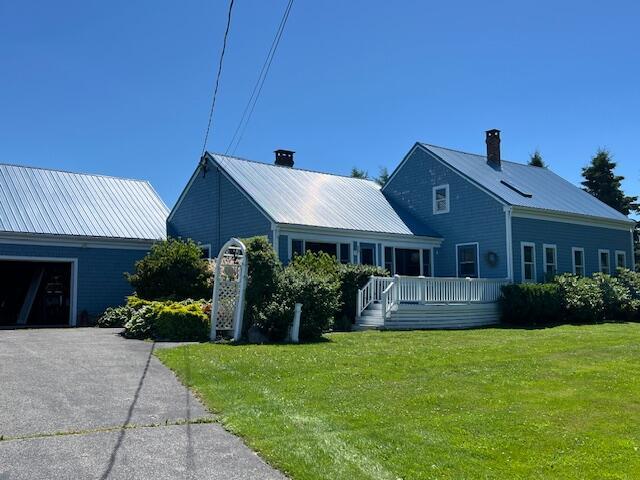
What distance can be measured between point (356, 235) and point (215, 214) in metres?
6.08

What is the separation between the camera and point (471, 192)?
26.0 meters

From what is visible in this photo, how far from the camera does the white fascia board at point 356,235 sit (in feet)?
72.4

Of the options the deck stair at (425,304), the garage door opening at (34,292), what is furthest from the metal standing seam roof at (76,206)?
the deck stair at (425,304)

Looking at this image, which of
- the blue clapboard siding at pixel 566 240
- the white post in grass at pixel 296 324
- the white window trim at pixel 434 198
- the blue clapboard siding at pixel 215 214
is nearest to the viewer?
the white post in grass at pixel 296 324

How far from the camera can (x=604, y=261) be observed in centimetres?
2995

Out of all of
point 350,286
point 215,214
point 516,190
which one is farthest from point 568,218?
point 215,214

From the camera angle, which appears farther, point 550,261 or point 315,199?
point 550,261

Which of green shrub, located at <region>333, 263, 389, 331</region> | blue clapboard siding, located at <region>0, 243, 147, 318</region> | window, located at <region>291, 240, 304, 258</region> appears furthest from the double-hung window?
blue clapboard siding, located at <region>0, 243, 147, 318</region>

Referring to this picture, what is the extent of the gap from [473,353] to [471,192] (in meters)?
14.6

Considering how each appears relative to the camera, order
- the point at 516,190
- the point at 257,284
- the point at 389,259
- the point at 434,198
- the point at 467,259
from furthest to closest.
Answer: the point at 434,198, the point at 516,190, the point at 467,259, the point at 389,259, the point at 257,284

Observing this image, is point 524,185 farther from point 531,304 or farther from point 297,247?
point 297,247

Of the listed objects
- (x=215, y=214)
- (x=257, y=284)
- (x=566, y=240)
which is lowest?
(x=257, y=284)

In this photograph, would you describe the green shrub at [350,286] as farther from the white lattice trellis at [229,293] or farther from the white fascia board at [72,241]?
the white fascia board at [72,241]

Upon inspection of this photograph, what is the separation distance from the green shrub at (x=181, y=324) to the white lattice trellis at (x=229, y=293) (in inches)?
16.6
